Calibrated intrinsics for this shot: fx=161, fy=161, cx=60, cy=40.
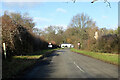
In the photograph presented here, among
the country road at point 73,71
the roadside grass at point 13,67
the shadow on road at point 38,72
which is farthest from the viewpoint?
the country road at point 73,71

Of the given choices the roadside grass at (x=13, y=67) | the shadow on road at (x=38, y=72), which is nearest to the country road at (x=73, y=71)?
the shadow on road at (x=38, y=72)

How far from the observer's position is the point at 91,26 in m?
65.4

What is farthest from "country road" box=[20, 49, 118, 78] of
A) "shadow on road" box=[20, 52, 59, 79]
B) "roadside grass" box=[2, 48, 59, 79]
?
"roadside grass" box=[2, 48, 59, 79]

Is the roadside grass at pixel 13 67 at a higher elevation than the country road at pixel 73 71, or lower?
higher

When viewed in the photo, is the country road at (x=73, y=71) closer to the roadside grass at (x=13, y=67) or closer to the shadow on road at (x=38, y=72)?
the shadow on road at (x=38, y=72)

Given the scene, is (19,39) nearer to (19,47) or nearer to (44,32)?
(19,47)

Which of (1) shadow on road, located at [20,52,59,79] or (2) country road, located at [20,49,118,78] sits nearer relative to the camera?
(1) shadow on road, located at [20,52,59,79]

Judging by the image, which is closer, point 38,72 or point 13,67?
point 38,72

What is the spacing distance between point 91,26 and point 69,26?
925 centimetres

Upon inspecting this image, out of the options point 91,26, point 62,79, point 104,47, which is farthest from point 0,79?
point 91,26

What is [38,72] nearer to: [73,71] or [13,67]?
[13,67]

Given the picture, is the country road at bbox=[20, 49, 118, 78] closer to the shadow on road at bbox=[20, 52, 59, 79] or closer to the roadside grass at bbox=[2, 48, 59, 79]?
the shadow on road at bbox=[20, 52, 59, 79]

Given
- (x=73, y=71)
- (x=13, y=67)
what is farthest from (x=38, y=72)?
(x=73, y=71)

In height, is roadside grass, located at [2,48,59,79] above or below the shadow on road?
above
